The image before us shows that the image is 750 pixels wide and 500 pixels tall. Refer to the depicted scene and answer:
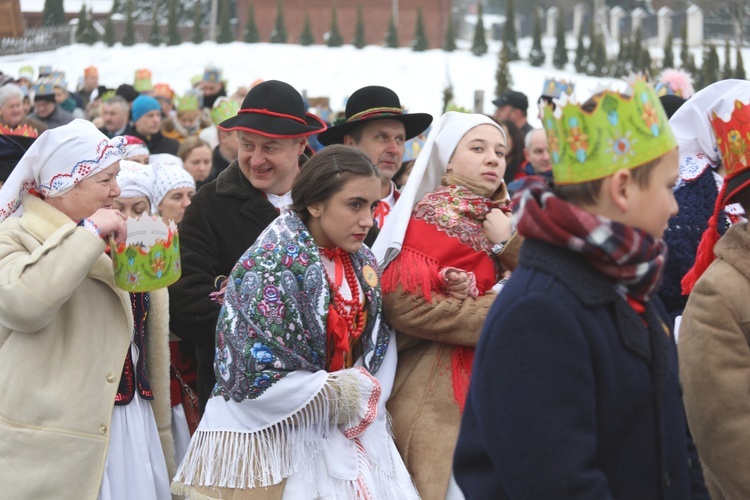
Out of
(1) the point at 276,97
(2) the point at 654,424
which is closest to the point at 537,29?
(1) the point at 276,97

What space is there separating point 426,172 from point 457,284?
2.19ft

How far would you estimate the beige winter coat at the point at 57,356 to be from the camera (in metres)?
4.16

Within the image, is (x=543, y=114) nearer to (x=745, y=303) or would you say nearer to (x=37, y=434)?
(x=745, y=303)

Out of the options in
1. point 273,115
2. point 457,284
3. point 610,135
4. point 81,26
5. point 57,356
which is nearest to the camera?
point 610,135

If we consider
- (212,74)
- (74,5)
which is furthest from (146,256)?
(74,5)

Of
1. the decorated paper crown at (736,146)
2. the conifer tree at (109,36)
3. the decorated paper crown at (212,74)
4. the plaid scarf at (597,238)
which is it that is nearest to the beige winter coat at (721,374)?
the decorated paper crown at (736,146)

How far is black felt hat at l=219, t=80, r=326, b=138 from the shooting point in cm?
523

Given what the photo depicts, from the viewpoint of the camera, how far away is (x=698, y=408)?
11.2 ft

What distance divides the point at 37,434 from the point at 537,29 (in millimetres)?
41319

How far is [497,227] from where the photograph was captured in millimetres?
4656

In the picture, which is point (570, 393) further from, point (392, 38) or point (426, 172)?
point (392, 38)

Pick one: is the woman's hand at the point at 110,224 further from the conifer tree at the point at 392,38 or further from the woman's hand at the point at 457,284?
the conifer tree at the point at 392,38

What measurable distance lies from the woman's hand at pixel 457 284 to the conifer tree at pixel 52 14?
46055 millimetres

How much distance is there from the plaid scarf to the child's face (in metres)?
0.04
